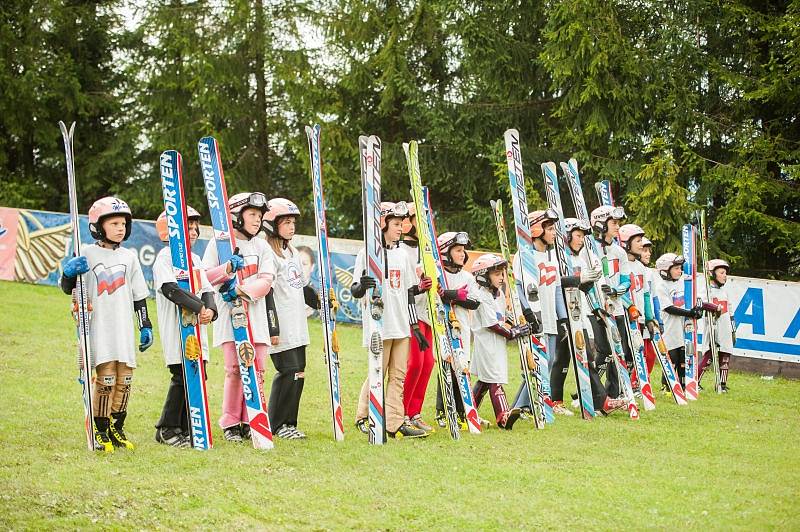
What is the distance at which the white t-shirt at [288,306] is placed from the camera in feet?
26.9

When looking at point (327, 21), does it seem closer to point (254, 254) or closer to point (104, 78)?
point (104, 78)

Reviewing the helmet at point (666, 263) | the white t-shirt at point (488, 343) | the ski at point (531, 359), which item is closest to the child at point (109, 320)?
the white t-shirt at point (488, 343)

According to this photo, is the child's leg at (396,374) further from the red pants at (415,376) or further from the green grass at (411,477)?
the green grass at (411,477)

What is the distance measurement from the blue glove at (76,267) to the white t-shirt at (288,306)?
1.76 meters

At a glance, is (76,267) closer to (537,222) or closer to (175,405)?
(175,405)

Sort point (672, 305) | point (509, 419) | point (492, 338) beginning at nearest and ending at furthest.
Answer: point (509, 419)
point (492, 338)
point (672, 305)

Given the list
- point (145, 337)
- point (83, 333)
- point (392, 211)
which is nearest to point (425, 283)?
point (392, 211)

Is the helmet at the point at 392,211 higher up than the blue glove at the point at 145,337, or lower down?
higher up

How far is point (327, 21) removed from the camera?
23.3 m

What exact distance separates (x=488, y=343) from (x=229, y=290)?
2.85m

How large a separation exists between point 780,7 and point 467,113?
6.60 meters

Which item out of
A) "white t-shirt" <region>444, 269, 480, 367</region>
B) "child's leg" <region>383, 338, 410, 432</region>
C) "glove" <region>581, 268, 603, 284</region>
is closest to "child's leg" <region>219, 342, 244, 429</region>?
"child's leg" <region>383, 338, 410, 432</region>

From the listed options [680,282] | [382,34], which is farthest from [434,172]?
[680,282]

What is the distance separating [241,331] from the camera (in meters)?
7.82
